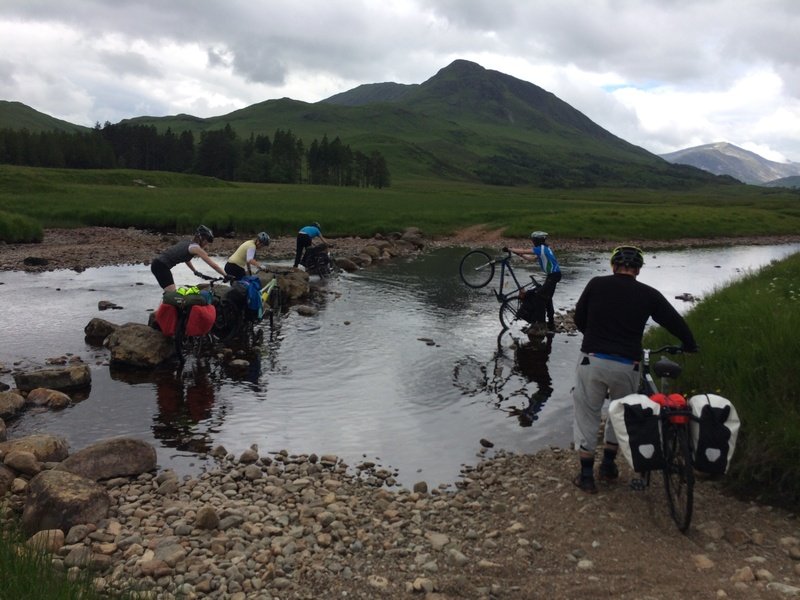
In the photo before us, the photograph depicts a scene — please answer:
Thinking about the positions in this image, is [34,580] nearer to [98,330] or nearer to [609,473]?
[609,473]

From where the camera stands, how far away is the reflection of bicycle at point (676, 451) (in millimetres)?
7227

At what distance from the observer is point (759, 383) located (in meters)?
9.39

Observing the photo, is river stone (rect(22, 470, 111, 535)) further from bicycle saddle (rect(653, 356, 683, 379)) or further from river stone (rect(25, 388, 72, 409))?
bicycle saddle (rect(653, 356, 683, 379))

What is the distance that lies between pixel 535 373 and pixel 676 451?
28.2 ft

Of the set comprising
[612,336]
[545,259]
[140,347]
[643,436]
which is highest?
[545,259]

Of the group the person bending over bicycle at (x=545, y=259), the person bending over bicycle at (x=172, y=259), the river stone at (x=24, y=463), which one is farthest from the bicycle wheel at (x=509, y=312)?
the river stone at (x=24, y=463)

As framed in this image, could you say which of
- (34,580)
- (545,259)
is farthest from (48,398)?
(545,259)

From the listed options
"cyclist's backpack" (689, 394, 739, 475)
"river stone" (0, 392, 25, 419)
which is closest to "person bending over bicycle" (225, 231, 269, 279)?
"river stone" (0, 392, 25, 419)

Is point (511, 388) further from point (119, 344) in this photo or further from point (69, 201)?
point (69, 201)

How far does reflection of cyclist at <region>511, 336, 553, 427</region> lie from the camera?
13.1 meters

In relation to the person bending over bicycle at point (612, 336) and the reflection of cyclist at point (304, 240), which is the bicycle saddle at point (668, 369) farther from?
the reflection of cyclist at point (304, 240)

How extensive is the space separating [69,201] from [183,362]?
2056 inches

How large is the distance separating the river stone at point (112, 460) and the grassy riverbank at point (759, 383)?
29.5ft

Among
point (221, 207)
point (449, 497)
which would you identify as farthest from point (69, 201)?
point (449, 497)
